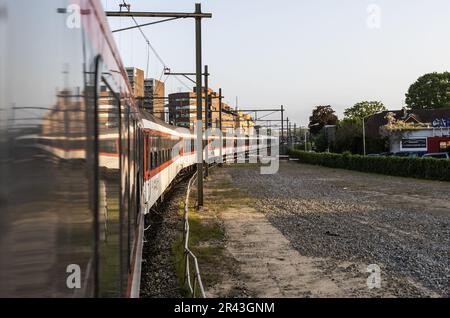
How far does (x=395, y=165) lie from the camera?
1430 inches

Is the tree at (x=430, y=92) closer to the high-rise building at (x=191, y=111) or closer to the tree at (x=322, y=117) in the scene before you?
the tree at (x=322, y=117)

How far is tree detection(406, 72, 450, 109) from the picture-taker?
9288 centimetres

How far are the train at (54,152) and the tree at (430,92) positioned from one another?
322 feet

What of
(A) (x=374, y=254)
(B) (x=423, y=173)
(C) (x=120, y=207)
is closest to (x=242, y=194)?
(A) (x=374, y=254)

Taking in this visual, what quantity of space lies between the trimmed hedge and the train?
30699mm

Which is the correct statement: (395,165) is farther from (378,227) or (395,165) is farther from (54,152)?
(54,152)

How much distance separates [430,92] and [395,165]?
6498cm

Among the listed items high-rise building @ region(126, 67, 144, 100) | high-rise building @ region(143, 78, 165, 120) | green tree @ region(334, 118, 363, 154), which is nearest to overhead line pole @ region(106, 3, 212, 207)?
high-rise building @ region(126, 67, 144, 100)

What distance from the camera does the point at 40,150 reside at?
1.86m

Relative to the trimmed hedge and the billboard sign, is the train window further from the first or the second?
the billboard sign

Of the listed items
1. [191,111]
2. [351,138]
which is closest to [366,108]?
[351,138]
